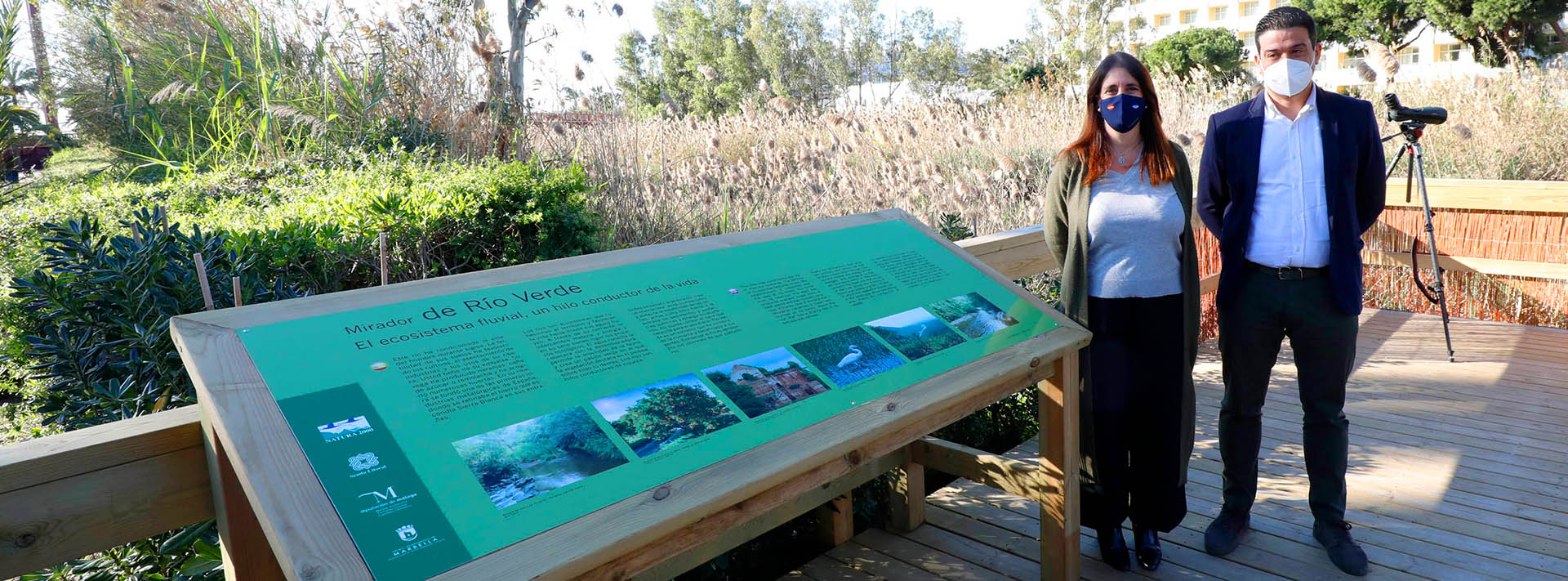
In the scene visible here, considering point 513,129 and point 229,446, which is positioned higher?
point 513,129

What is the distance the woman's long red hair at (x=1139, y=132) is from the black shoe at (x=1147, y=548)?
1027 mm

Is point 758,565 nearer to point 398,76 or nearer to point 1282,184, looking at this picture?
point 1282,184

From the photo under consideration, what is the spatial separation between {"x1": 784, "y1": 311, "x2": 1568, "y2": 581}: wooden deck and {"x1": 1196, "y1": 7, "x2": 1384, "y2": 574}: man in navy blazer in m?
0.27

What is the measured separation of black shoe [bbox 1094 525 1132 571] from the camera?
8.97 feet

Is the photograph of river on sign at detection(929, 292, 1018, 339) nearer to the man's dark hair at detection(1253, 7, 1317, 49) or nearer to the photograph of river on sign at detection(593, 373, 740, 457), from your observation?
the photograph of river on sign at detection(593, 373, 740, 457)

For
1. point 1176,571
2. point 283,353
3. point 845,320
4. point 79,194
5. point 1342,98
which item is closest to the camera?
point 283,353

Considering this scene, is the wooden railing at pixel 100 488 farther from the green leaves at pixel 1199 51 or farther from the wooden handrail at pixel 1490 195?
the green leaves at pixel 1199 51

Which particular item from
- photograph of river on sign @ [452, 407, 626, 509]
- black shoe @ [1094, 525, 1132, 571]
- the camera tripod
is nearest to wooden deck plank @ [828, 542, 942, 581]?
black shoe @ [1094, 525, 1132, 571]

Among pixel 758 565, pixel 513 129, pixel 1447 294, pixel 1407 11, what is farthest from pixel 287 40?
pixel 1407 11

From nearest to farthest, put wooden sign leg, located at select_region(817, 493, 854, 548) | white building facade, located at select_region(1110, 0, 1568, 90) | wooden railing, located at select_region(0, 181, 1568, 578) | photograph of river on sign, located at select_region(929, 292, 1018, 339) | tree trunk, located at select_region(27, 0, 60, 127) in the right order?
wooden railing, located at select_region(0, 181, 1568, 578) → photograph of river on sign, located at select_region(929, 292, 1018, 339) → wooden sign leg, located at select_region(817, 493, 854, 548) → tree trunk, located at select_region(27, 0, 60, 127) → white building facade, located at select_region(1110, 0, 1568, 90)

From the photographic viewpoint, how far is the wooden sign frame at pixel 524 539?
1.21 m

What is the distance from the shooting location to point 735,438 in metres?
1.63

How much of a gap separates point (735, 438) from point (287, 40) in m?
6.46

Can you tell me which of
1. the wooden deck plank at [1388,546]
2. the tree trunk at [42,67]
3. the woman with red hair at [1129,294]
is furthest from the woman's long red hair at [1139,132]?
the tree trunk at [42,67]
